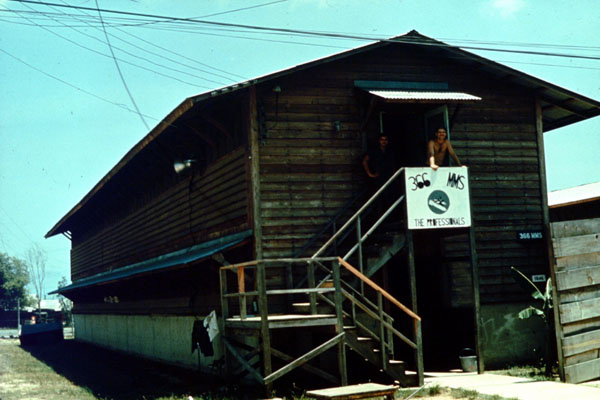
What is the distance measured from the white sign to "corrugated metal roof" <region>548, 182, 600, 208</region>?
11351 mm

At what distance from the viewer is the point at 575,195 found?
2620 centimetres

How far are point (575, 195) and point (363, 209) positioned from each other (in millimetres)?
16207

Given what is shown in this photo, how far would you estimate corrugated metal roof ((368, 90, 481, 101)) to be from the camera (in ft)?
45.9

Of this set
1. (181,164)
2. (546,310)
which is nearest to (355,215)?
(546,310)

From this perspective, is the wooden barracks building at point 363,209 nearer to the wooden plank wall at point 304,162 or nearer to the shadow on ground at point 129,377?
the wooden plank wall at point 304,162

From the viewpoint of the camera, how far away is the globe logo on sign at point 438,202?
1332 centimetres

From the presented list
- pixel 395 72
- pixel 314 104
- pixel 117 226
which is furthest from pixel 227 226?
pixel 117 226

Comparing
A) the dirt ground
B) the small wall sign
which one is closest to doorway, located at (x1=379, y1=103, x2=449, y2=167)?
the small wall sign

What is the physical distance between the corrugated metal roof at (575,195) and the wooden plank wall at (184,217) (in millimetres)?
12722

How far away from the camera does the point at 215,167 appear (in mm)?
16156

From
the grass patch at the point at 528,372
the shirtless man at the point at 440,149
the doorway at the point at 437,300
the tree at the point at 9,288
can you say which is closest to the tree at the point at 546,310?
the grass patch at the point at 528,372

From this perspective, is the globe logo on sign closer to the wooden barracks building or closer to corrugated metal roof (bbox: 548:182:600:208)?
the wooden barracks building

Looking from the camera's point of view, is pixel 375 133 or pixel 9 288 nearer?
pixel 375 133

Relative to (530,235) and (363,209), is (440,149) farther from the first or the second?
(530,235)
